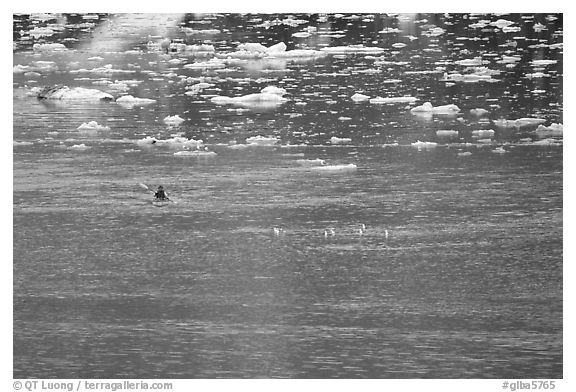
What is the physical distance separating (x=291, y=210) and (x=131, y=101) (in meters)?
2.06

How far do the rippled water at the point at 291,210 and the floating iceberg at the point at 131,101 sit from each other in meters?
0.06

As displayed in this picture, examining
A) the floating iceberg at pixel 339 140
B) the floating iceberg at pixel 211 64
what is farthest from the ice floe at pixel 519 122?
the floating iceberg at pixel 211 64

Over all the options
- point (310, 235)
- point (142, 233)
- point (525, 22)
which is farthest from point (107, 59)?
point (525, 22)

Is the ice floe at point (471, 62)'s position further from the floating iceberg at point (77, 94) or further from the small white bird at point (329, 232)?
the floating iceberg at point (77, 94)

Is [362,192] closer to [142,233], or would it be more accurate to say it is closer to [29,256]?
[142,233]

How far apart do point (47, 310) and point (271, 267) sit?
6.52ft

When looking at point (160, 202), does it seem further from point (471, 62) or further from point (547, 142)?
point (547, 142)

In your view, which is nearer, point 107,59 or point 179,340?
point 179,340

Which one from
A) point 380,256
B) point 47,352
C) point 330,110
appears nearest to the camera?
point 47,352

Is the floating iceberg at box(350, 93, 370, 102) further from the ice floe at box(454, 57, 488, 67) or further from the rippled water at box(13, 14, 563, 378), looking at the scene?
the ice floe at box(454, 57, 488, 67)

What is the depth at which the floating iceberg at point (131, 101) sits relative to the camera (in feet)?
40.4

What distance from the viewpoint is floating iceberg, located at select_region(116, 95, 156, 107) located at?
12.3 m

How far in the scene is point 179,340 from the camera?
34.7ft

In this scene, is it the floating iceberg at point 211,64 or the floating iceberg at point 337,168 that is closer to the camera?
the floating iceberg at point 337,168
